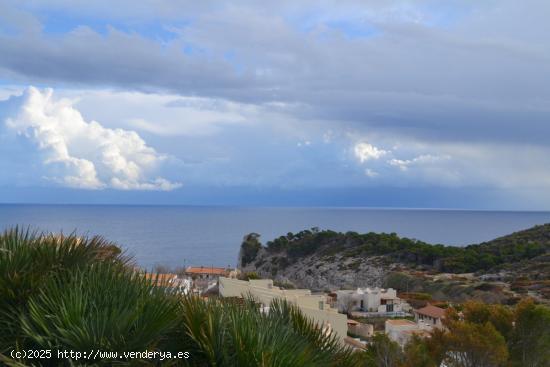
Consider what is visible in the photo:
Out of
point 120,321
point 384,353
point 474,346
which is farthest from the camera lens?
point 384,353

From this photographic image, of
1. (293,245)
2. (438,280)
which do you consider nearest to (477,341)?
(438,280)

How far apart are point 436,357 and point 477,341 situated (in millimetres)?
1165

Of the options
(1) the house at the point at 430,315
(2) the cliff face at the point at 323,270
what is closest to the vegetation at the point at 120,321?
(1) the house at the point at 430,315

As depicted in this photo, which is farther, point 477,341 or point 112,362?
point 477,341

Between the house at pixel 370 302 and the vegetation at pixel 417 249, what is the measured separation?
22003 millimetres

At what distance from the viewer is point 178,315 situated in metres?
5.12

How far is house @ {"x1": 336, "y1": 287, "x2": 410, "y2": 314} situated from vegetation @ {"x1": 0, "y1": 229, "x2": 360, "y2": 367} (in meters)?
31.4

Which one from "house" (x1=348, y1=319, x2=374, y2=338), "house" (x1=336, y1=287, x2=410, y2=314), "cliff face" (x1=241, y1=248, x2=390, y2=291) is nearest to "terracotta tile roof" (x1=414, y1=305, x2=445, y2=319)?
"house" (x1=348, y1=319, x2=374, y2=338)

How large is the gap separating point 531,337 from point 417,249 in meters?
50.0

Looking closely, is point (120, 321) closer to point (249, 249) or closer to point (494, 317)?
point (494, 317)

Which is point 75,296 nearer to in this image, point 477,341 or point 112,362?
point 112,362

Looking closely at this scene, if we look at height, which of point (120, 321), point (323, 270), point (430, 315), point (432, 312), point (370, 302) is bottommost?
point (370, 302)

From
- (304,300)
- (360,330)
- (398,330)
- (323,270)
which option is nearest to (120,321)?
(304,300)

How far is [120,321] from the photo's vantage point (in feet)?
15.3
